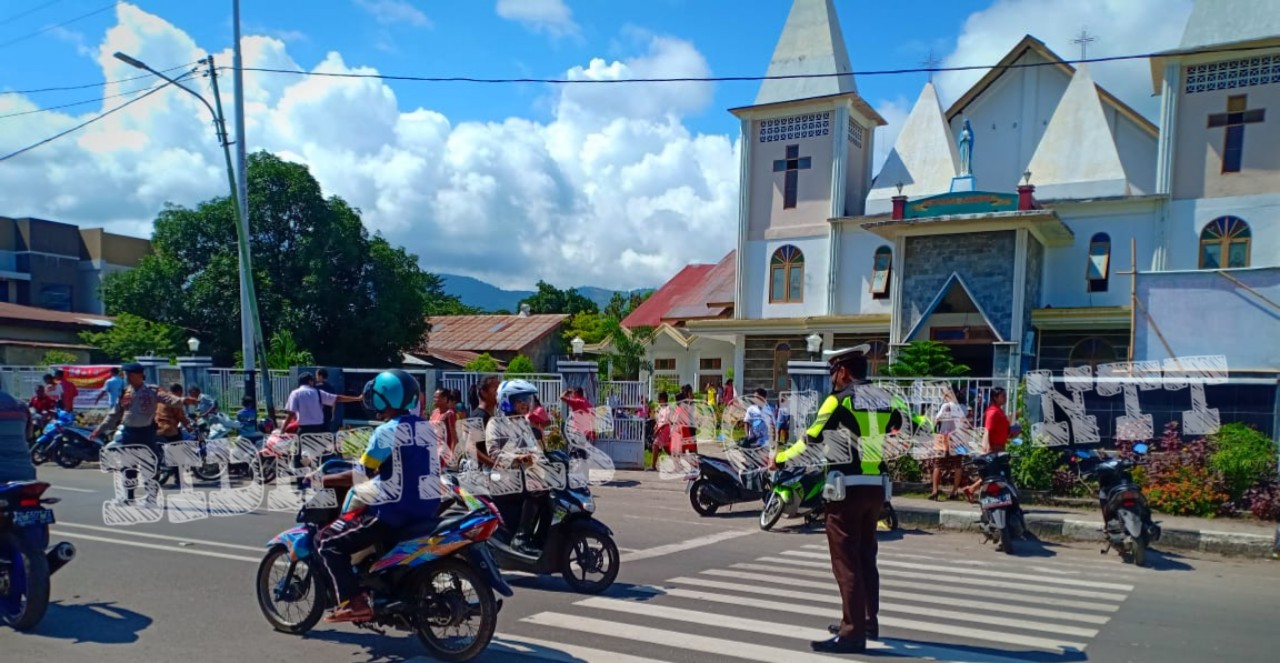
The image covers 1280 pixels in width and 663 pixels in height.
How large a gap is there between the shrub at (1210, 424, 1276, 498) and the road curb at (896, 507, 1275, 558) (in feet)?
4.67

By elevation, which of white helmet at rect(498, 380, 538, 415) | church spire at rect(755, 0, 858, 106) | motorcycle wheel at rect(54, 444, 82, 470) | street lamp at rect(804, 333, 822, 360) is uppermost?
church spire at rect(755, 0, 858, 106)

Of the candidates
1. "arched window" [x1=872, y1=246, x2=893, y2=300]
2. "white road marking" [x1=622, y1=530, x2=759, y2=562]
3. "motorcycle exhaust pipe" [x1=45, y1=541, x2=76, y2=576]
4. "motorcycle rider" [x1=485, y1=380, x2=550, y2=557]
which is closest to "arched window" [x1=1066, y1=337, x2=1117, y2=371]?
"arched window" [x1=872, y1=246, x2=893, y2=300]

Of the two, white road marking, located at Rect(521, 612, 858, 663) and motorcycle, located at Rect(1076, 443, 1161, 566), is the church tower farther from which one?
white road marking, located at Rect(521, 612, 858, 663)

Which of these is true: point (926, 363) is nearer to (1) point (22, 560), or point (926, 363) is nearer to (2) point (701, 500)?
(2) point (701, 500)

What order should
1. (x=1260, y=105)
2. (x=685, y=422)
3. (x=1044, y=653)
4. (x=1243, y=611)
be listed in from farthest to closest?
(x=1260, y=105) → (x=685, y=422) → (x=1243, y=611) → (x=1044, y=653)

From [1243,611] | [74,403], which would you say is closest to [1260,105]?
[1243,611]

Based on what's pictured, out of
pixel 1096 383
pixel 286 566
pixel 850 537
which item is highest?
pixel 1096 383

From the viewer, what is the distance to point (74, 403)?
2167cm

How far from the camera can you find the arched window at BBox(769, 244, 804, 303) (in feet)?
90.1

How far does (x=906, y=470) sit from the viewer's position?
13391 millimetres

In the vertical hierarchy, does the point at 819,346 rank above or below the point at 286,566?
above

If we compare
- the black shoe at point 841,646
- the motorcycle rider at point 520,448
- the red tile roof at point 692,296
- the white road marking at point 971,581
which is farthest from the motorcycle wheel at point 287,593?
the red tile roof at point 692,296

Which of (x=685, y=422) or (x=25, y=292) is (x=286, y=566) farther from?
(x=25, y=292)

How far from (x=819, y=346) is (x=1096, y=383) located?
12440 mm
